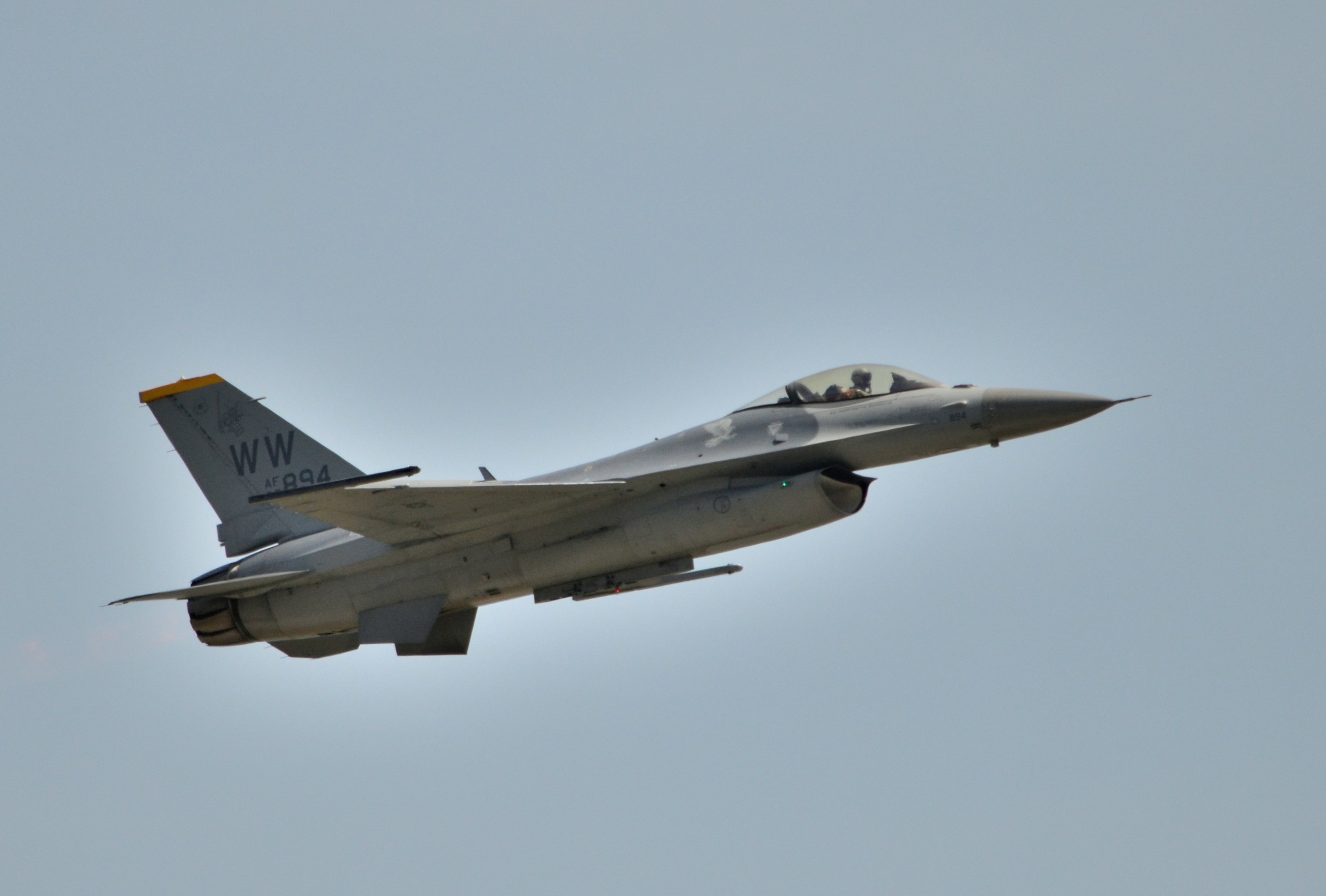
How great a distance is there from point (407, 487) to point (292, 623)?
143 inches

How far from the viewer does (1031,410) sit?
57.3ft

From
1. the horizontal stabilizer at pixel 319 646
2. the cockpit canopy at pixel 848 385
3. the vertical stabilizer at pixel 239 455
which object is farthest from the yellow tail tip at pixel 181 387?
the cockpit canopy at pixel 848 385

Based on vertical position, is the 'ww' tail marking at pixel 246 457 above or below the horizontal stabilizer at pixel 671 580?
above

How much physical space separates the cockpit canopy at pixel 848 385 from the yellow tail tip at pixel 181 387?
28.0ft

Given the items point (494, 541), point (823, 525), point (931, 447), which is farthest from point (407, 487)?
point (931, 447)

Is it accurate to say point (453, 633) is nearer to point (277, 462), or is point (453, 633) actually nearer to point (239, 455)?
point (277, 462)

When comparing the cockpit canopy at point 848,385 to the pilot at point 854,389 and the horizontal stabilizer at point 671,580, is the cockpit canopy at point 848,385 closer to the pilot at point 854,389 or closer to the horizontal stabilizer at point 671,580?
the pilot at point 854,389

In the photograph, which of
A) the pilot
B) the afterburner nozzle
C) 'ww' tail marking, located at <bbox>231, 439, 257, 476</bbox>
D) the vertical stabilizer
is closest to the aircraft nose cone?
the afterburner nozzle

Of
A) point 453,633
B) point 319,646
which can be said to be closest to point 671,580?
point 453,633

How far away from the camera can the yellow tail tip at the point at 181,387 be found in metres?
22.6

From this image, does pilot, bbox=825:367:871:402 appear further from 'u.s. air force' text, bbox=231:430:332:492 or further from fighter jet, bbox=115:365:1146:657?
'u.s. air force' text, bbox=231:430:332:492

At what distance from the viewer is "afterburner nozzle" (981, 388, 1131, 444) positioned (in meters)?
17.4

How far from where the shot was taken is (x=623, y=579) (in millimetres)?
18766

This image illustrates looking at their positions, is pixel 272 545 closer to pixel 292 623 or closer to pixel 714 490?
pixel 292 623
